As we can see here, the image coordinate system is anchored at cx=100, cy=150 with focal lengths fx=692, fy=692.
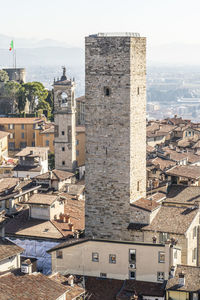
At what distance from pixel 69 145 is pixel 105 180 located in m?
29.9

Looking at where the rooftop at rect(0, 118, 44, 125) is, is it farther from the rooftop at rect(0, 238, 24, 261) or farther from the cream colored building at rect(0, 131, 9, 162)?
the rooftop at rect(0, 238, 24, 261)

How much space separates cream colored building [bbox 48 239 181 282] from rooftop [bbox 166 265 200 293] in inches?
65.2

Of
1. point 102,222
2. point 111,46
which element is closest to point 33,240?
point 102,222

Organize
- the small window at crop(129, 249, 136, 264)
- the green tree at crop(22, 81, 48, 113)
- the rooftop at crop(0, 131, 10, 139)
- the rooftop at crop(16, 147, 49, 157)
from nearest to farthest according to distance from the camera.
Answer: the small window at crop(129, 249, 136, 264) < the rooftop at crop(16, 147, 49, 157) < the rooftop at crop(0, 131, 10, 139) < the green tree at crop(22, 81, 48, 113)

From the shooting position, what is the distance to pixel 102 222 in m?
35.1

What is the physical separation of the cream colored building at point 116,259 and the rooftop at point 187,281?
1656 mm

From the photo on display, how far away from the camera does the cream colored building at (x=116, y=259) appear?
31812 mm

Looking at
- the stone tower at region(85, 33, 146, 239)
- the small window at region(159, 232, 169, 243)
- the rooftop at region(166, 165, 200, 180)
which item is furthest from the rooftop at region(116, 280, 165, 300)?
the rooftop at region(166, 165, 200, 180)

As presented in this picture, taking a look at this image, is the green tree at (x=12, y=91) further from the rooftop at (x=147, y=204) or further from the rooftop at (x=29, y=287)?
the rooftop at (x=29, y=287)

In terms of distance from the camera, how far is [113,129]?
34188 mm

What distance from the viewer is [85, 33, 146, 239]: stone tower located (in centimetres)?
3369

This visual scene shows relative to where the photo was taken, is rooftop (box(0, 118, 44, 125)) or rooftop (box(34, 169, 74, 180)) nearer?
rooftop (box(34, 169, 74, 180))

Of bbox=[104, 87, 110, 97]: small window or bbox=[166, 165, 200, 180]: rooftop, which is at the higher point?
bbox=[104, 87, 110, 97]: small window

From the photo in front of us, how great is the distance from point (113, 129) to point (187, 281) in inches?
350
